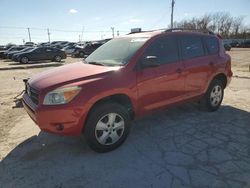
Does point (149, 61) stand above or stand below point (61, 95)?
above

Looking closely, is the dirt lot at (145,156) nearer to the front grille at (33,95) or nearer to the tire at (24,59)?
the front grille at (33,95)

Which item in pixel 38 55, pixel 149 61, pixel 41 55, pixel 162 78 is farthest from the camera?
pixel 41 55

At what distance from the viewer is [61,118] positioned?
3.48m

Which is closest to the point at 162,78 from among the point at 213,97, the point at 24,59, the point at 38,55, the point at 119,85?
the point at 119,85

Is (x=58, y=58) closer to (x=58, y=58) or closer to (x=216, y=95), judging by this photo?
(x=58, y=58)

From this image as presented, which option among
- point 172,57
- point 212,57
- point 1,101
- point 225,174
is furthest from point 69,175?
point 1,101

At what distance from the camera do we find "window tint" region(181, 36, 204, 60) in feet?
16.3

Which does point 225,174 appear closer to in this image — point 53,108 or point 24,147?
point 53,108

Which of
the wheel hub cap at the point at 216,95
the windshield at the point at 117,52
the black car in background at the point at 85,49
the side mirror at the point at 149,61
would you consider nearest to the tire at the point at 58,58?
the black car in background at the point at 85,49

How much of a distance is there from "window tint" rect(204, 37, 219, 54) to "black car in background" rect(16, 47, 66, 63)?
1984 centimetres

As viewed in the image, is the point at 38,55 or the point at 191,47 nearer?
the point at 191,47

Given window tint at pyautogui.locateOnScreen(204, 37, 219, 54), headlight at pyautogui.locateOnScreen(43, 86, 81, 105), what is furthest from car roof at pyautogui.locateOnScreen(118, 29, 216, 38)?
headlight at pyautogui.locateOnScreen(43, 86, 81, 105)

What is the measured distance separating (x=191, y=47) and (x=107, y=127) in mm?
2559

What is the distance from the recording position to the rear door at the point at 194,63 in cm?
495
